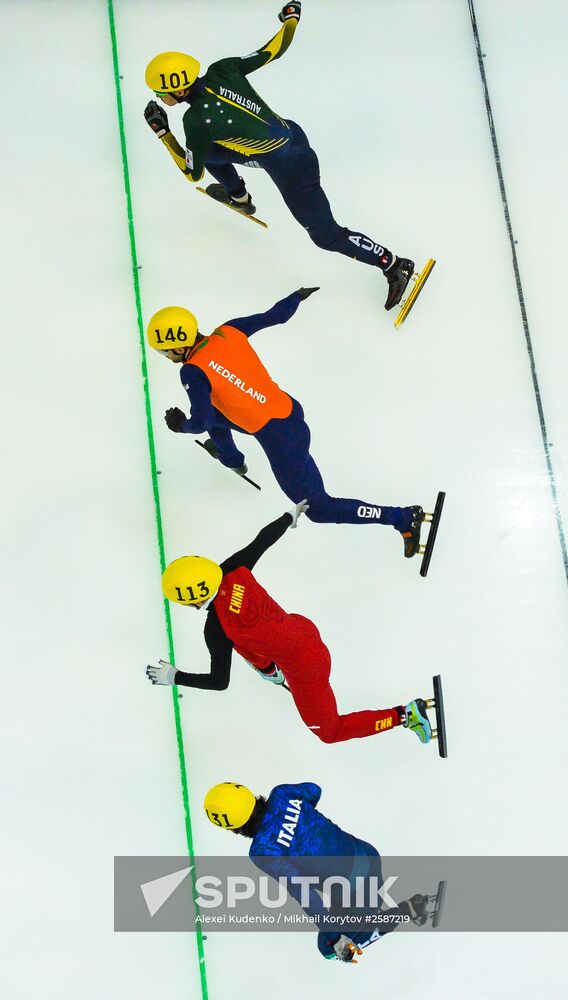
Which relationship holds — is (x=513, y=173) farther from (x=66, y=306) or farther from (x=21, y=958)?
(x=21, y=958)

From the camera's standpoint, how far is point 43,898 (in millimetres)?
4723

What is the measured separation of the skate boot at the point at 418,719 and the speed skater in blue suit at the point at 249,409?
0.69 metres

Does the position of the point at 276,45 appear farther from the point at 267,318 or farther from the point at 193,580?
the point at 193,580

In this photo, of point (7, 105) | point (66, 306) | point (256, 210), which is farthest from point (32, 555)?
point (7, 105)

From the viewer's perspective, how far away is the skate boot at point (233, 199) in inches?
218

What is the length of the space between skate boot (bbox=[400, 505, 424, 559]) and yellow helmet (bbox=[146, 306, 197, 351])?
1.19 m

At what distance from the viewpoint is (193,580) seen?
4.30 meters

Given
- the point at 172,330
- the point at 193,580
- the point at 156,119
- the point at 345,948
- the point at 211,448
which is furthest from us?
the point at 156,119

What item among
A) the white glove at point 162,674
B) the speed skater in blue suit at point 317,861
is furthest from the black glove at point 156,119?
the speed skater in blue suit at point 317,861

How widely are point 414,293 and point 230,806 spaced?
2.73 m

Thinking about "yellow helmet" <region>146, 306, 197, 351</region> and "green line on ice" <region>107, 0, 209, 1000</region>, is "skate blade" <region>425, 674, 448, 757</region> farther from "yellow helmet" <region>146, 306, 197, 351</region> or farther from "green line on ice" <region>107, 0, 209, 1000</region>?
"yellow helmet" <region>146, 306, 197, 351</region>

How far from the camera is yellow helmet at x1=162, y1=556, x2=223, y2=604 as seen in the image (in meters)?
4.31

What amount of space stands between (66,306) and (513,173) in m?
2.40

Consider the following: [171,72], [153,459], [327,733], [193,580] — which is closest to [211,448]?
[153,459]
